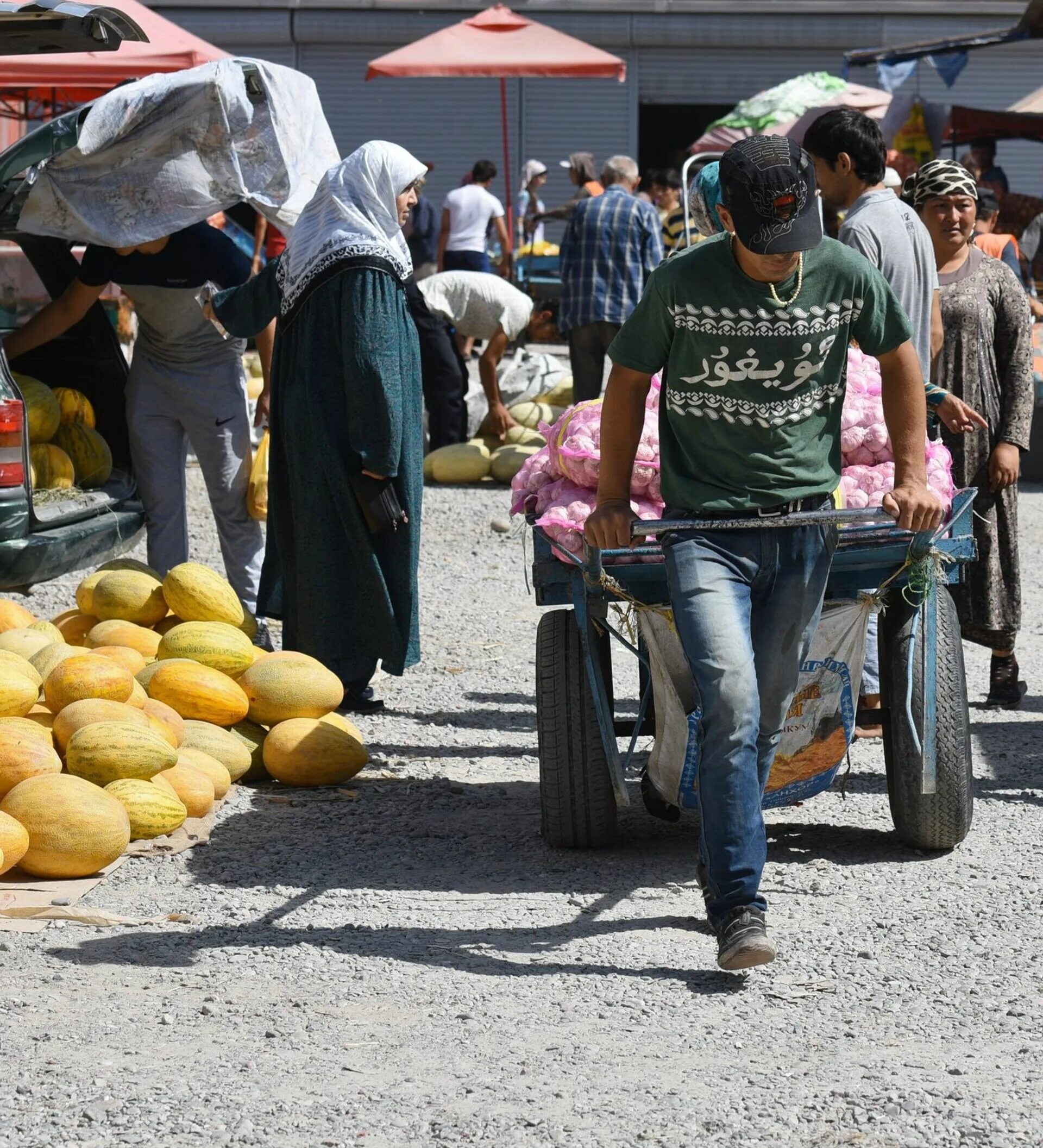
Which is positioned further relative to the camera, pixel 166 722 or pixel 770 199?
pixel 166 722

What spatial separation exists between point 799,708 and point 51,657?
8.22 ft

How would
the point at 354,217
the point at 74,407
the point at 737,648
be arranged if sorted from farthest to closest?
1. the point at 74,407
2. the point at 354,217
3. the point at 737,648

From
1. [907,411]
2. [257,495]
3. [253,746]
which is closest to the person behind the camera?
[907,411]

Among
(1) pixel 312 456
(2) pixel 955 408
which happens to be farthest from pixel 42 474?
(2) pixel 955 408

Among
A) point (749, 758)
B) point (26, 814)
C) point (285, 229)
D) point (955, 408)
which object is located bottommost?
point (26, 814)

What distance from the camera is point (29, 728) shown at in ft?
15.7

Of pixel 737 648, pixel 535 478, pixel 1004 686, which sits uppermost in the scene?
pixel 535 478

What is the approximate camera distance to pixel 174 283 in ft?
21.8

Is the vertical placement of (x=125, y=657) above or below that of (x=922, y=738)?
below

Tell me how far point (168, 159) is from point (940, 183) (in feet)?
9.37

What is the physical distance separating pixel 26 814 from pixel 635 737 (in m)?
1.67

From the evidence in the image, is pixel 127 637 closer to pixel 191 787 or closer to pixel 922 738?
pixel 191 787

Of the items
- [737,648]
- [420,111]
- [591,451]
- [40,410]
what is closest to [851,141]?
[591,451]

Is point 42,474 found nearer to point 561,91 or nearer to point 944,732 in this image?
point 944,732
